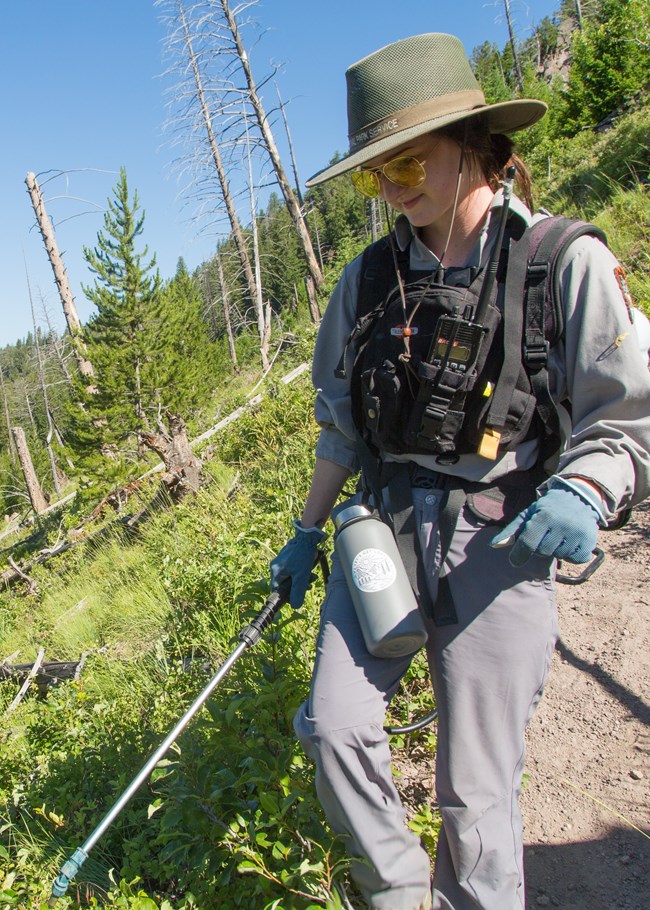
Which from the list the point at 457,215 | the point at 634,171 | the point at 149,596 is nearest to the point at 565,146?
the point at 634,171

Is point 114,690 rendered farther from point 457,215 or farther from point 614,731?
point 457,215

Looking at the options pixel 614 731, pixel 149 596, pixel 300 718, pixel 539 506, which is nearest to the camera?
pixel 539 506

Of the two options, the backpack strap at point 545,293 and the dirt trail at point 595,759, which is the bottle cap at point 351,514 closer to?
the backpack strap at point 545,293

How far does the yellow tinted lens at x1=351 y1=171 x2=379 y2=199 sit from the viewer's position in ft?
6.54

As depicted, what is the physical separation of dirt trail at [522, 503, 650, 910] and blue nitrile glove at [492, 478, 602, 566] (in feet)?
4.14

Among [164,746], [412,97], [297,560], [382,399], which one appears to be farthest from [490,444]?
[164,746]

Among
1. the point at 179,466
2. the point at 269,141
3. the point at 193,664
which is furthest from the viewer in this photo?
the point at 269,141

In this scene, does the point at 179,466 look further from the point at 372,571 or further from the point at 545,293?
the point at 545,293

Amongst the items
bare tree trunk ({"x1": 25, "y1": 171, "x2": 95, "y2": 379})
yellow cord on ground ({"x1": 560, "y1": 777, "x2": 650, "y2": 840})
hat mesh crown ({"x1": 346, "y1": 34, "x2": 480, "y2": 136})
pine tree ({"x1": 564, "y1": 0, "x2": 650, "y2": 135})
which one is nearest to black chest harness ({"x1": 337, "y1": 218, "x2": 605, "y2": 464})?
hat mesh crown ({"x1": 346, "y1": 34, "x2": 480, "y2": 136})

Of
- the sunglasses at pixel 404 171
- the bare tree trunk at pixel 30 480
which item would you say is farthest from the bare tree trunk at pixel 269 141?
the sunglasses at pixel 404 171

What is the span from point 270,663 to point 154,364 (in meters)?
20.6

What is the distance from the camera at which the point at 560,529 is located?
1.49 m

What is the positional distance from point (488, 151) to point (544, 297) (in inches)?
20.1

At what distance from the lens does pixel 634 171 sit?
9.34 m
